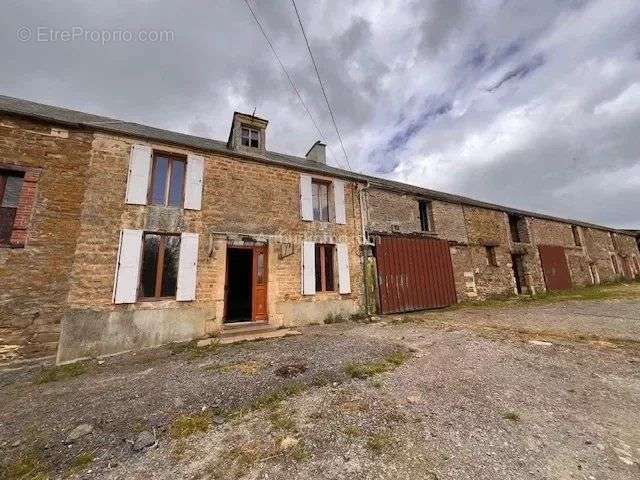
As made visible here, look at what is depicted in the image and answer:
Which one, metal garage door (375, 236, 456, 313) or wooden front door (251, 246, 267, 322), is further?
metal garage door (375, 236, 456, 313)

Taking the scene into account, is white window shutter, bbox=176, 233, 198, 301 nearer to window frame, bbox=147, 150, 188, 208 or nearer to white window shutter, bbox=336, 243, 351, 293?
window frame, bbox=147, 150, 188, 208

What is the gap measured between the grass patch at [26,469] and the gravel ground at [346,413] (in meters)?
0.01

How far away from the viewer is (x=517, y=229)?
15.9 metres

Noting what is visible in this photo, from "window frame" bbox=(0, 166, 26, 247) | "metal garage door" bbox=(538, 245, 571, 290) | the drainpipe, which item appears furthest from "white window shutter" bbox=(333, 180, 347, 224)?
"metal garage door" bbox=(538, 245, 571, 290)

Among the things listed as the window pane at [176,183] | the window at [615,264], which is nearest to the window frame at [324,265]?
the window pane at [176,183]

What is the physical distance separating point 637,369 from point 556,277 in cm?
1530

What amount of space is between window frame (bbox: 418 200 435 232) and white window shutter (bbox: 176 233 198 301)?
929cm

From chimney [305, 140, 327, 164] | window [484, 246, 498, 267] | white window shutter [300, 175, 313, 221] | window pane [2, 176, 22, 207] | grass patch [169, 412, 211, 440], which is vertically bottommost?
grass patch [169, 412, 211, 440]

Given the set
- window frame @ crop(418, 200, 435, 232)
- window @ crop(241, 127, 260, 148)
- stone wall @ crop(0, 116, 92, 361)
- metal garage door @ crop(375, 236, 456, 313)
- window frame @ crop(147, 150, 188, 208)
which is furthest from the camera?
window frame @ crop(418, 200, 435, 232)

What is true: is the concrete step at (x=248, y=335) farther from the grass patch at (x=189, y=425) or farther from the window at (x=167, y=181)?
the window at (x=167, y=181)

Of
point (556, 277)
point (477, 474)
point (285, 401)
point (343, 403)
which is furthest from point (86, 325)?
point (556, 277)

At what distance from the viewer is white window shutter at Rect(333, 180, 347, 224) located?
9656 mm

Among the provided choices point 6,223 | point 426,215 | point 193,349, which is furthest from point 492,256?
point 6,223

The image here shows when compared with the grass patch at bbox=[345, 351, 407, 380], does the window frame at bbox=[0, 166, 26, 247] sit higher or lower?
higher
